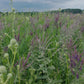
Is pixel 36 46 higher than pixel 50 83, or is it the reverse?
pixel 36 46

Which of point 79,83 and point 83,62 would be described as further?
point 83,62

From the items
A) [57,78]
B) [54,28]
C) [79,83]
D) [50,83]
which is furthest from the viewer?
[54,28]

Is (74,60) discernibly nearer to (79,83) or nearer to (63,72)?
(79,83)

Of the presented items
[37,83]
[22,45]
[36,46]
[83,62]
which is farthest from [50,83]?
[22,45]

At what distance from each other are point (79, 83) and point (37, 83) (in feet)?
1.68

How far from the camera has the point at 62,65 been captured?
5.84 feet

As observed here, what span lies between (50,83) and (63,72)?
321 millimetres

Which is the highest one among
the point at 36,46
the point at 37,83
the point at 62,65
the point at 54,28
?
the point at 54,28

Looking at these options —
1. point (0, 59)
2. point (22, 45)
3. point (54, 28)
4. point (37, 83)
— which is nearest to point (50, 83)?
point (37, 83)

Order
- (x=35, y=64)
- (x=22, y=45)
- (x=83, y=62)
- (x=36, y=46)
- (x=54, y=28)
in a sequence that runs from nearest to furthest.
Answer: (x=83, y=62), (x=35, y=64), (x=36, y=46), (x=22, y=45), (x=54, y=28)

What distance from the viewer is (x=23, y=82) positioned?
5.10 feet

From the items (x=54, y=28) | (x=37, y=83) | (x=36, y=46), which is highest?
(x=54, y=28)

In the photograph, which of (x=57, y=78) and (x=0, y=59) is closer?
(x=57, y=78)

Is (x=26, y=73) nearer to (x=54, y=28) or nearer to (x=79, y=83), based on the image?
(x=79, y=83)
